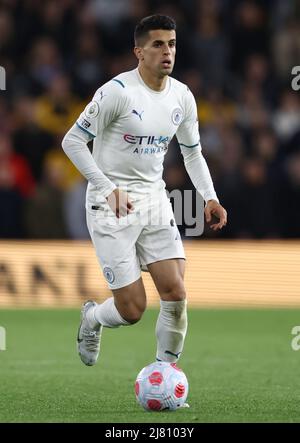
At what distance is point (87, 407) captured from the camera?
705cm

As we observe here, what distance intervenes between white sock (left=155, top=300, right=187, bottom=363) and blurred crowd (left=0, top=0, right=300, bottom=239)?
7.24 meters

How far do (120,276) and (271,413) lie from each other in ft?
4.45

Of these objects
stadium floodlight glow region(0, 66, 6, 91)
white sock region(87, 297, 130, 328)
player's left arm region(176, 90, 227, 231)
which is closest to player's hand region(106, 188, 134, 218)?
player's left arm region(176, 90, 227, 231)

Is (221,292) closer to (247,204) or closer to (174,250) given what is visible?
(247,204)

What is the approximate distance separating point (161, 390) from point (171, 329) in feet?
1.76

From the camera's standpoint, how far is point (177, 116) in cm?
764

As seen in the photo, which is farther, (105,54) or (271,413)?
(105,54)

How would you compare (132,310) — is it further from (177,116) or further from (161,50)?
(161,50)

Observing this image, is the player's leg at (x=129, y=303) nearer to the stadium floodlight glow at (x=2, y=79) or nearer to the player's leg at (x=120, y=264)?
the player's leg at (x=120, y=264)

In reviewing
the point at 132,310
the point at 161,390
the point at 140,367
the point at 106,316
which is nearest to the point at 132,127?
the point at 132,310

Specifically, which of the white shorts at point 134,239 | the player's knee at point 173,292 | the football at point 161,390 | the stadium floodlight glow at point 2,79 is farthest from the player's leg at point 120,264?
the stadium floodlight glow at point 2,79

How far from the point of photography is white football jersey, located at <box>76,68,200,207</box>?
7395 millimetres
